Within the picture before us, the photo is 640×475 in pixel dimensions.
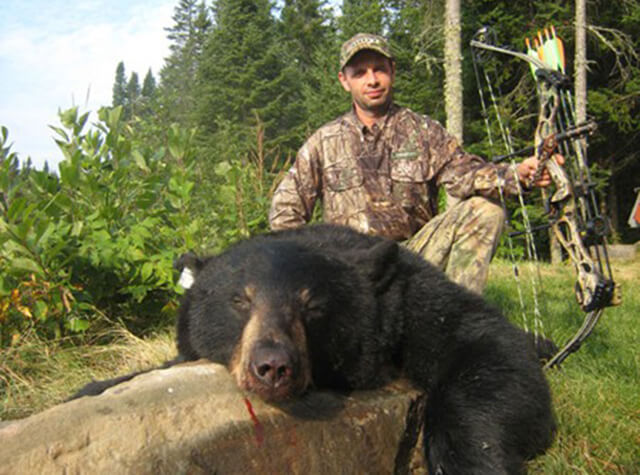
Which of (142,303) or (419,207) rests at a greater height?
(419,207)

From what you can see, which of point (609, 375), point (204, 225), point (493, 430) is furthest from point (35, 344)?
point (609, 375)

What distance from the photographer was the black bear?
1.96 meters

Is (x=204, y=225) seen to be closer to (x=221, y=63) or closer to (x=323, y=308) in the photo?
(x=323, y=308)

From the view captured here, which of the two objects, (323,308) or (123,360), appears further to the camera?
(123,360)

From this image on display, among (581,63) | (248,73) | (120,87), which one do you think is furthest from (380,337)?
(120,87)

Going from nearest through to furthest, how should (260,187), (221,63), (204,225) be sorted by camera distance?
1. (204,225)
2. (260,187)
3. (221,63)

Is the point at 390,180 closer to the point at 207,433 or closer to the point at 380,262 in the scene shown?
the point at 380,262

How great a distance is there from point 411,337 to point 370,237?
1.99ft

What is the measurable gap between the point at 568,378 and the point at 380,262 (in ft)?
5.15

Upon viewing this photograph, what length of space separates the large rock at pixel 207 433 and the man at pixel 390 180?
72.3 inches

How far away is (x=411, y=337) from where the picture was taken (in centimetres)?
227

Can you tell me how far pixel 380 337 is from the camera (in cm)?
218

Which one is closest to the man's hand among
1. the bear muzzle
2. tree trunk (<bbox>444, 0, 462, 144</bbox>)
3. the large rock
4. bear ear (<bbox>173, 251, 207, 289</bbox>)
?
the large rock

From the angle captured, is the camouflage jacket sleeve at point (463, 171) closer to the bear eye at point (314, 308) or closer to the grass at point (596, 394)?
the grass at point (596, 394)
